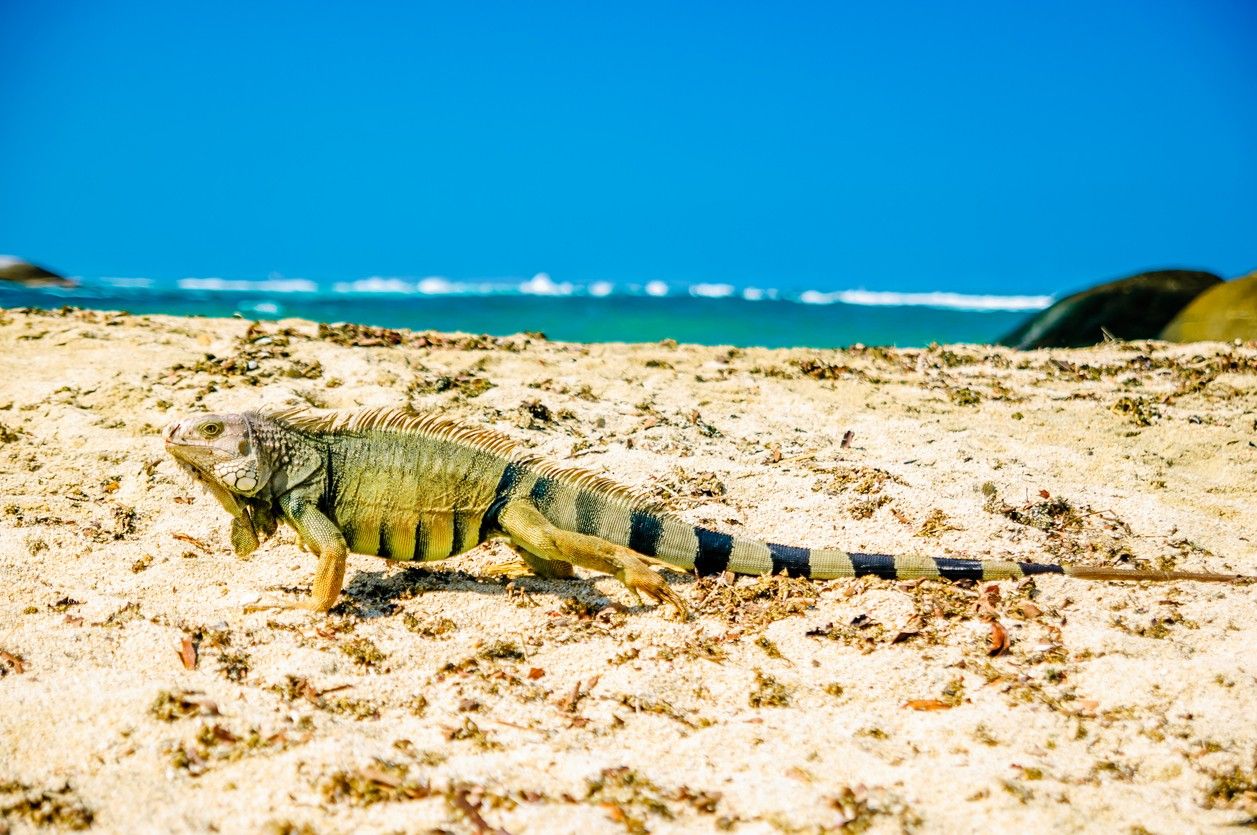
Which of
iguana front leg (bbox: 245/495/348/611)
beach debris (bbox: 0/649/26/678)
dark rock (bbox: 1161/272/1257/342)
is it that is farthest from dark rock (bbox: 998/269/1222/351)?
beach debris (bbox: 0/649/26/678)

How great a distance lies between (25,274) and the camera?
22.6 metres

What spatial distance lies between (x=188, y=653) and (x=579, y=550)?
1607 millimetres

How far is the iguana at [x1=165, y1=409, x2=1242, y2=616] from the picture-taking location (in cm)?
450

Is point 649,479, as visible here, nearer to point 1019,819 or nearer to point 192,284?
point 1019,819

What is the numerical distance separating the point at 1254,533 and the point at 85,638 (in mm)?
5292

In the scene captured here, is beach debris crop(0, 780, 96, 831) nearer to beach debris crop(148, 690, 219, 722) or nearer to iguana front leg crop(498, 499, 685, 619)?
beach debris crop(148, 690, 219, 722)

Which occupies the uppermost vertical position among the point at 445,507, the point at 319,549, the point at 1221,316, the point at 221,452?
the point at 1221,316

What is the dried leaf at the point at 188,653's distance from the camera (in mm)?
3846

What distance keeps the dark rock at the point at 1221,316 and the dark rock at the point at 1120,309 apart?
684 mm

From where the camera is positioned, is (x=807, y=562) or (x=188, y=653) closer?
(x=188, y=653)

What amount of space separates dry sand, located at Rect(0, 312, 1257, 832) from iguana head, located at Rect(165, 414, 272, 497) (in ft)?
1.73

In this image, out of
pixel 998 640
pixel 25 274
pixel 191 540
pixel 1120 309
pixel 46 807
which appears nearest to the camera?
pixel 46 807

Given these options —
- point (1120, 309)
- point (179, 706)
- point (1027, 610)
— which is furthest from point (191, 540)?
point (1120, 309)

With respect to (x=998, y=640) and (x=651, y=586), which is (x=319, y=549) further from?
(x=998, y=640)
